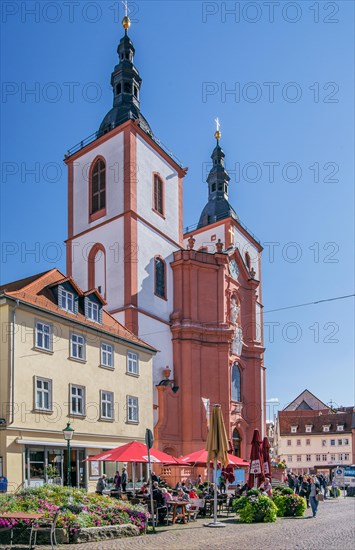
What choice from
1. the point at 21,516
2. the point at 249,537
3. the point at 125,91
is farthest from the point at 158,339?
the point at 21,516

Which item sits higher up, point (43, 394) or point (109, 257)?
point (109, 257)

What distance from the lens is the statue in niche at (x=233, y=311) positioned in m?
50.8

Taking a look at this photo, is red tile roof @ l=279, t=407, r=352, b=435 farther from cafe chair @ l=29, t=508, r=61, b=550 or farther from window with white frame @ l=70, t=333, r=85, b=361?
cafe chair @ l=29, t=508, r=61, b=550

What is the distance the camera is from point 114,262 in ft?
144

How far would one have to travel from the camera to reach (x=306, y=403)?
98438 millimetres

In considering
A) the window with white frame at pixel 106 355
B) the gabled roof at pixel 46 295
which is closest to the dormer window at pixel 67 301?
the gabled roof at pixel 46 295

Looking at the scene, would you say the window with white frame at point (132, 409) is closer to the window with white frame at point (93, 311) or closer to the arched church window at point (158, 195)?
the window with white frame at point (93, 311)

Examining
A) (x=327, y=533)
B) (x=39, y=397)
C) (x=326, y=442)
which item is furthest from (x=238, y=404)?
(x=326, y=442)

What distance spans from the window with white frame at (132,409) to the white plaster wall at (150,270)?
10.2 m

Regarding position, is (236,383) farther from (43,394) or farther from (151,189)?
(43,394)

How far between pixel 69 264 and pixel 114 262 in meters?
4.82

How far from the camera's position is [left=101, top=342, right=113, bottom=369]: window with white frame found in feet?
100

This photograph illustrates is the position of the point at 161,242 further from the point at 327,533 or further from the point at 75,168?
the point at 327,533

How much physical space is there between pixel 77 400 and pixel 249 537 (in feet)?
46.3
